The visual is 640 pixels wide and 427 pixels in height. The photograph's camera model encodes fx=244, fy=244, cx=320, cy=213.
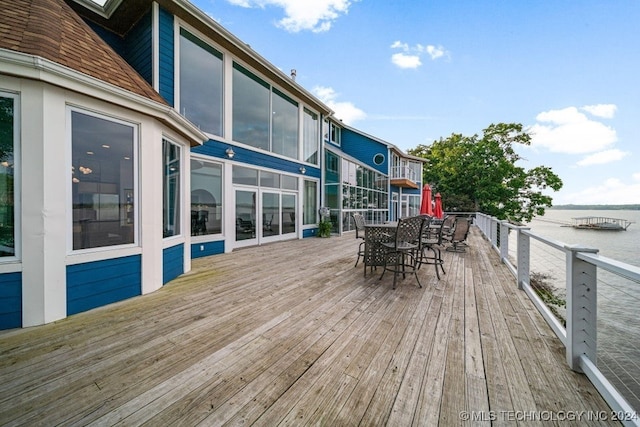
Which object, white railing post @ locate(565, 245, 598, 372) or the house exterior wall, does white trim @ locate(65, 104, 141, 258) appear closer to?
the house exterior wall

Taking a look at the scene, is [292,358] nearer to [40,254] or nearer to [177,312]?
[177,312]

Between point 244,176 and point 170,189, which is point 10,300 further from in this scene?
point 244,176

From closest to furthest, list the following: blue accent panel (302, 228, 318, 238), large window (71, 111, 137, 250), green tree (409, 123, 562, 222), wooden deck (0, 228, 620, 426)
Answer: wooden deck (0, 228, 620, 426) < large window (71, 111, 137, 250) < blue accent panel (302, 228, 318, 238) < green tree (409, 123, 562, 222)

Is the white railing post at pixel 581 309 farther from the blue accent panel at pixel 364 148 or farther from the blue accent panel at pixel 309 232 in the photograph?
the blue accent panel at pixel 364 148

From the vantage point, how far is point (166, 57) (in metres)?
5.41

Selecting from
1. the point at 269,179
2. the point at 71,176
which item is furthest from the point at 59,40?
the point at 269,179

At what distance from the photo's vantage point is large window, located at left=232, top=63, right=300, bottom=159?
718 cm

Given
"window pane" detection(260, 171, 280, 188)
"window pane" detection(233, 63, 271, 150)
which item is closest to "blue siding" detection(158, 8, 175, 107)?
"window pane" detection(233, 63, 271, 150)

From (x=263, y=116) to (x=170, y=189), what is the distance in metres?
4.72

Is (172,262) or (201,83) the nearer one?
(172,262)

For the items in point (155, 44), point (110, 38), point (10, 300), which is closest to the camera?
point (10, 300)

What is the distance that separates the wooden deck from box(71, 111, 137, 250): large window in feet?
3.08

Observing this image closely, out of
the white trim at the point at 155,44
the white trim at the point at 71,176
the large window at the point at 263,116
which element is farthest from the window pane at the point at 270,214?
the white trim at the point at 71,176

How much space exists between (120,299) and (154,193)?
1.50m
